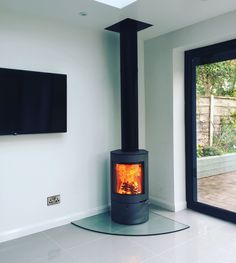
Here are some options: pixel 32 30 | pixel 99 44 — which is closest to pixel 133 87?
pixel 99 44

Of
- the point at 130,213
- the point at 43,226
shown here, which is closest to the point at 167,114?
the point at 130,213

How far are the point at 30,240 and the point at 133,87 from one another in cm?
201

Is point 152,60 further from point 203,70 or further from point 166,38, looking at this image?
point 203,70

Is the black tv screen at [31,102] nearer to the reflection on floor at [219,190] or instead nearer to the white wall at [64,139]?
the white wall at [64,139]

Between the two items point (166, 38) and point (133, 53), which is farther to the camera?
point (166, 38)

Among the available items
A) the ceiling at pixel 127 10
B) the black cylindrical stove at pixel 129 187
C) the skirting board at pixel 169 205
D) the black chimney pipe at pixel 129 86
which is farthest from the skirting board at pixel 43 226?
the ceiling at pixel 127 10

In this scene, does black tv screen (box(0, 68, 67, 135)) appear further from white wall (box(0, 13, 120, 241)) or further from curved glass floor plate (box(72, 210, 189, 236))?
curved glass floor plate (box(72, 210, 189, 236))

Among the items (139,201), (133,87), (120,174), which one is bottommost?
(139,201)

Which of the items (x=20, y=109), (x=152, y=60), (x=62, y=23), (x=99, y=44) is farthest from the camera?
(x=152, y=60)

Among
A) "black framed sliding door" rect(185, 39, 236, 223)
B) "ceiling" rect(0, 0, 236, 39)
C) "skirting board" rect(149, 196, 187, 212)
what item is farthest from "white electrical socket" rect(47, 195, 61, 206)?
"ceiling" rect(0, 0, 236, 39)

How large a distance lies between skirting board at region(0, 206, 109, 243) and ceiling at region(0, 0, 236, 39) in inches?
89.3

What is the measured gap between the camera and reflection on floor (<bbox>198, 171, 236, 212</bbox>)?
3348mm

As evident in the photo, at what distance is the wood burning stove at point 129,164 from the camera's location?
3.18 metres

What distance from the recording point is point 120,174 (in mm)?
3242
